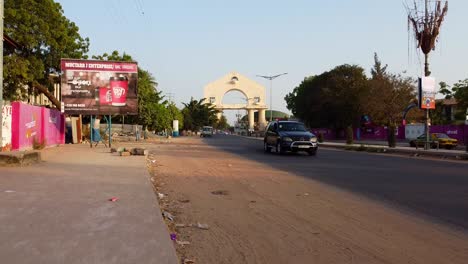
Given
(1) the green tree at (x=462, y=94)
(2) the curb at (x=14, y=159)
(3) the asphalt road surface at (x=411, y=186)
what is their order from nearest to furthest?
(3) the asphalt road surface at (x=411, y=186) → (2) the curb at (x=14, y=159) → (1) the green tree at (x=462, y=94)

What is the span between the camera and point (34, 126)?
78.3 feet

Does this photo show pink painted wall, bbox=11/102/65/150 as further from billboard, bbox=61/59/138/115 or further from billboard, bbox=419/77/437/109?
billboard, bbox=419/77/437/109

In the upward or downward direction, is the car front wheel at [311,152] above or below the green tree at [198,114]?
below

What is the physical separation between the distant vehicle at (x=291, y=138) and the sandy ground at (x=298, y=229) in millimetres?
11888

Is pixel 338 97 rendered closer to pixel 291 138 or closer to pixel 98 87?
pixel 98 87

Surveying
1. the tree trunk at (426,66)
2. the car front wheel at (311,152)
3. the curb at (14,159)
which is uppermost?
the tree trunk at (426,66)

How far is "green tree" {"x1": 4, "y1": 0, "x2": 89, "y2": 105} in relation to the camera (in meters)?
31.4

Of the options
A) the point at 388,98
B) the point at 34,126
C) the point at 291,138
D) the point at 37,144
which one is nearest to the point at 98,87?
the point at 34,126

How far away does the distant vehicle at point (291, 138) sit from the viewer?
23.0 m

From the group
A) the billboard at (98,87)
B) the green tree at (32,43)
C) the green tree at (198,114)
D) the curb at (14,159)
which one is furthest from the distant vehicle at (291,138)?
the green tree at (198,114)

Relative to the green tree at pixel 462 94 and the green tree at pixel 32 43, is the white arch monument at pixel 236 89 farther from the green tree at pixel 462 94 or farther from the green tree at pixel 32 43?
the green tree at pixel 32 43

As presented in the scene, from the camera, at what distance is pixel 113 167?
1440 cm

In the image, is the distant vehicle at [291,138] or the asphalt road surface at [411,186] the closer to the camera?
the asphalt road surface at [411,186]

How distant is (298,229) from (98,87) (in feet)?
81.5
